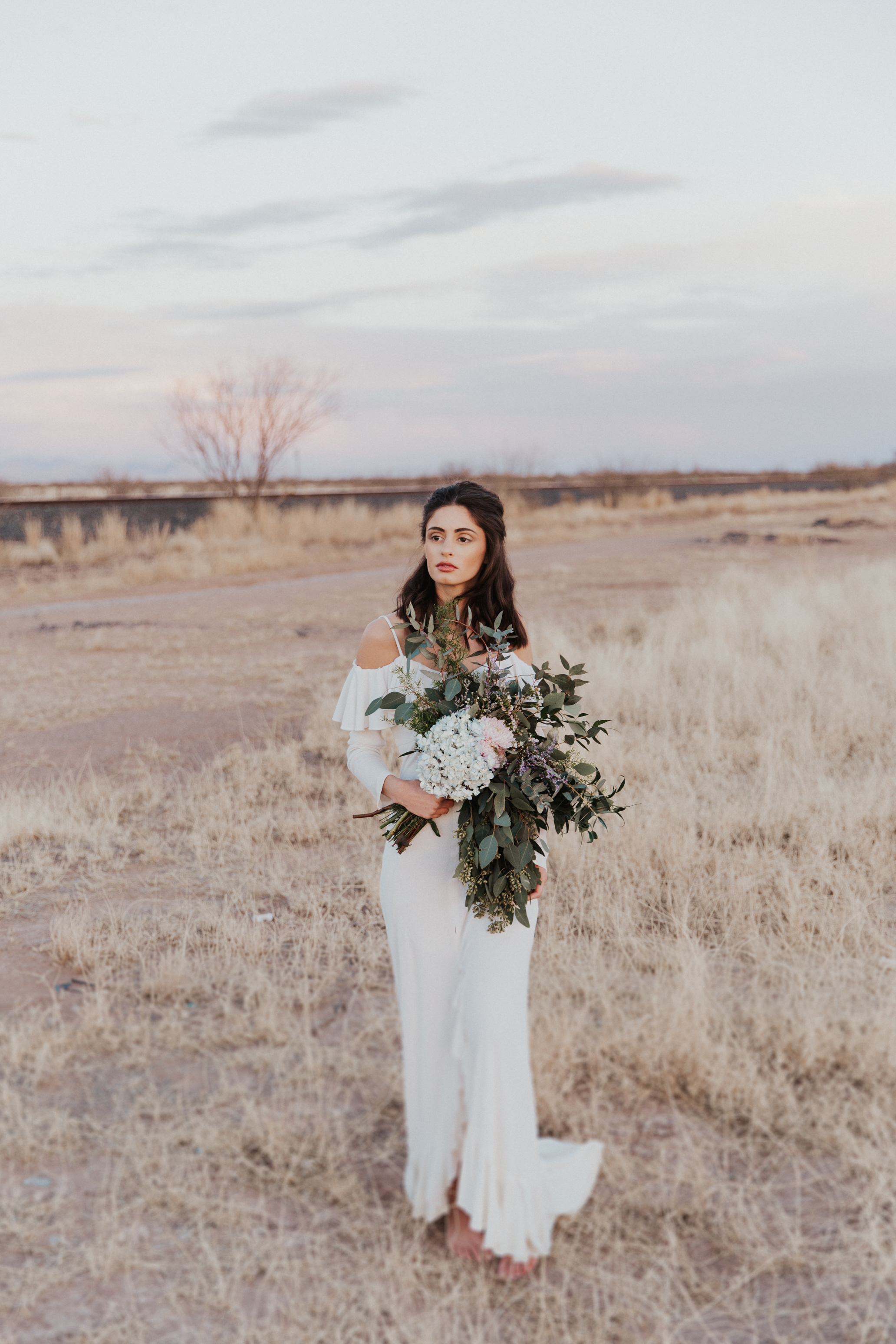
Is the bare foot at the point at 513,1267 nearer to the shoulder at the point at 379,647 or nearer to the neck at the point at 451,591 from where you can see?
the shoulder at the point at 379,647

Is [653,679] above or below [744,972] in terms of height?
above

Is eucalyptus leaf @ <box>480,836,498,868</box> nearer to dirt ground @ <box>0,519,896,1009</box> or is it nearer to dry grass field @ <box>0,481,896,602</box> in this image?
dirt ground @ <box>0,519,896,1009</box>

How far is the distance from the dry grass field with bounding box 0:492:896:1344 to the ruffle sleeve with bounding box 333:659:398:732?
1.29m

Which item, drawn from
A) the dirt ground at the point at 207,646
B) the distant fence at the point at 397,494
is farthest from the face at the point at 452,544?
the distant fence at the point at 397,494

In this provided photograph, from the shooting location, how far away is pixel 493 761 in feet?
8.08

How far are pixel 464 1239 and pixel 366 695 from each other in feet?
4.56

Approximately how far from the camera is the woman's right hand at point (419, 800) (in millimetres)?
2578

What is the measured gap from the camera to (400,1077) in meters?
3.55

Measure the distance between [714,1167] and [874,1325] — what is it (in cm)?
64

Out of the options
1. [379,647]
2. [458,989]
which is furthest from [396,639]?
[458,989]

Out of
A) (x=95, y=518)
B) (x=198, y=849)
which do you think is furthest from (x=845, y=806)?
(x=95, y=518)

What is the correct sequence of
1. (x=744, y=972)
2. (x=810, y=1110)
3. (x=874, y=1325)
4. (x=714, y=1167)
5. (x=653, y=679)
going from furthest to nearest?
1. (x=653, y=679)
2. (x=744, y=972)
3. (x=810, y=1110)
4. (x=714, y=1167)
5. (x=874, y=1325)

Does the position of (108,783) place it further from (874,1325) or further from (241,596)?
Result: (241,596)

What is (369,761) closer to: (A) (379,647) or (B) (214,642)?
(A) (379,647)
